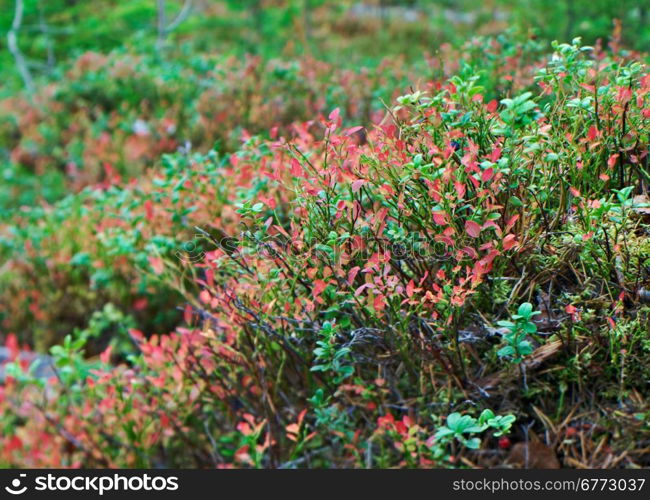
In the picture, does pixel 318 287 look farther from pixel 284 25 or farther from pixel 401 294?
pixel 284 25

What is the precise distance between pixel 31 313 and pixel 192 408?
84.9 inches

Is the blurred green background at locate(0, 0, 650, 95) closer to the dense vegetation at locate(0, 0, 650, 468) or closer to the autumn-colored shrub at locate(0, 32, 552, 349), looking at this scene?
the autumn-colored shrub at locate(0, 32, 552, 349)

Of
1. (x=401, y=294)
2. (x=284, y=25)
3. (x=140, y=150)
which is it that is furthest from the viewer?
(x=284, y=25)

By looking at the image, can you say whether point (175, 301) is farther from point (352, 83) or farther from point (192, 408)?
point (352, 83)

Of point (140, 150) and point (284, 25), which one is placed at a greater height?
point (284, 25)

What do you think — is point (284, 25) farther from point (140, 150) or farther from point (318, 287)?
point (318, 287)

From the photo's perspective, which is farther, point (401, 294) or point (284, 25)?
point (284, 25)

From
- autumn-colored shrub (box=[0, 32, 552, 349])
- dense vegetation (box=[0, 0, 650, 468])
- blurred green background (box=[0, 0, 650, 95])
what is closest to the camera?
dense vegetation (box=[0, 0, 650, 468])

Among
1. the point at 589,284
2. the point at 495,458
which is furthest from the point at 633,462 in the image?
the point at 589,284

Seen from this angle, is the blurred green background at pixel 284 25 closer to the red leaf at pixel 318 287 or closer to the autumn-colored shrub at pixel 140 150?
the autumn-colored shrub at pixel 140 150

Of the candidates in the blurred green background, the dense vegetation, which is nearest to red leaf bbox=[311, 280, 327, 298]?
the dense vegetation

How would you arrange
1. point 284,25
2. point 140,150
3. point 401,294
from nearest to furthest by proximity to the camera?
1. point 401,294
2. point 140,150
3. point 284,25

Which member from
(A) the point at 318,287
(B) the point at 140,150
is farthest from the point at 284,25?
(A) the point at 318,287

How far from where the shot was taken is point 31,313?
4.53m
